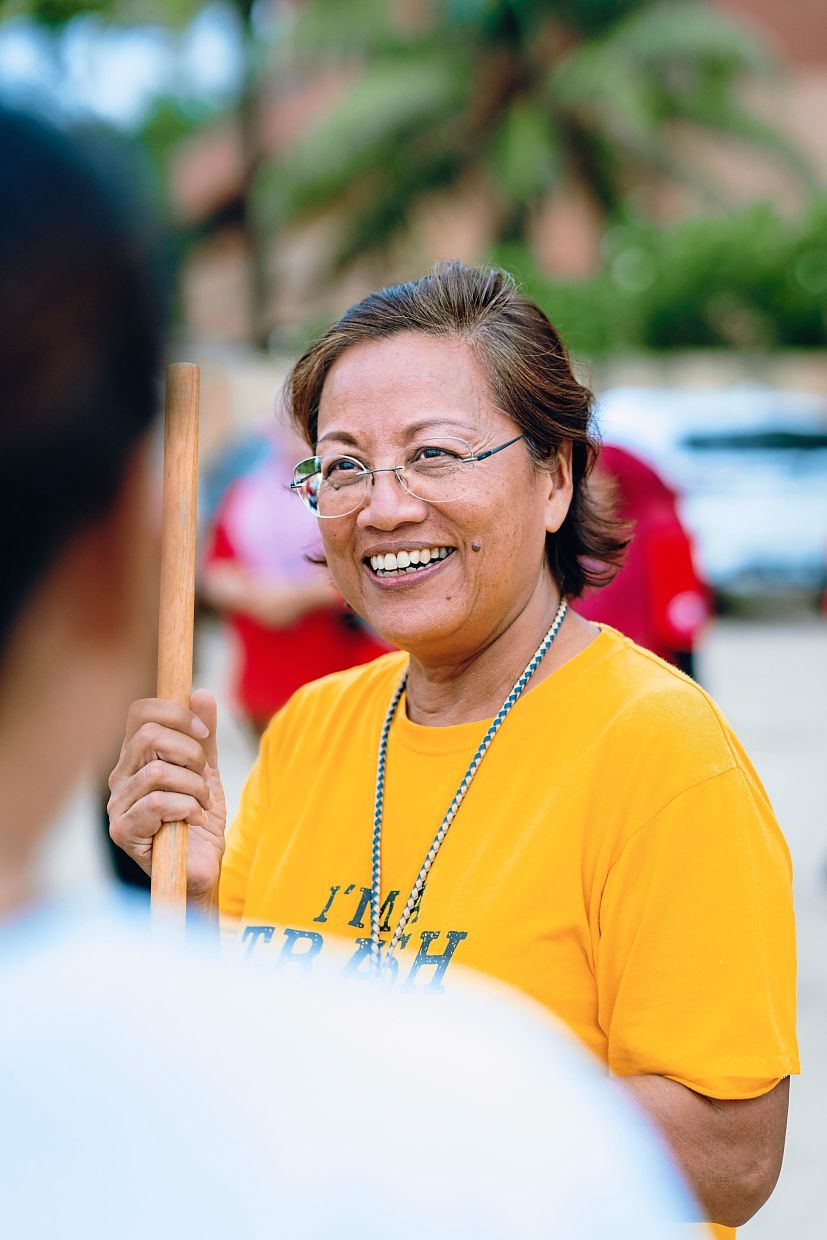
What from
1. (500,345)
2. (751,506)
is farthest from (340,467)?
(751,506)

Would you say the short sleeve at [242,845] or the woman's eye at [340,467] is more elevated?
the woman's eye at [340,467]

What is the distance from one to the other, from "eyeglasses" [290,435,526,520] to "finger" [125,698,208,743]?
0.46 metres

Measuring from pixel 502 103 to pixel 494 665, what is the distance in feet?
83.4

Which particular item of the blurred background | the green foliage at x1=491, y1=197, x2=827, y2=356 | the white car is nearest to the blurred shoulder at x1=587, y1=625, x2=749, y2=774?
the blurred background

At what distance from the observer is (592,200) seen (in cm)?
2589

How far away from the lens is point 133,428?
0.81m

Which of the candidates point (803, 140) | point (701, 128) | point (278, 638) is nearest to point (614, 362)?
point (701, 128)

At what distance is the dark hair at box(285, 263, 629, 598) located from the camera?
2.11 metres

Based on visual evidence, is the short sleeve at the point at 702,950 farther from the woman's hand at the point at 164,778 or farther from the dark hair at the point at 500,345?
the dark hair at the point at 500,345

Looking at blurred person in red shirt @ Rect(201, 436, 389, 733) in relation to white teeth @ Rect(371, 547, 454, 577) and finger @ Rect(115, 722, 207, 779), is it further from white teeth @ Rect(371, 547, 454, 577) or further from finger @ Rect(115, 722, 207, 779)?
finger @ Rect(115, 722, 207, 779)

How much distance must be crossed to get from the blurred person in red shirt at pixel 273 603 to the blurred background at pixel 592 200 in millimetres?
5745

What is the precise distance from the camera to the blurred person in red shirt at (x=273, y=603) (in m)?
5.06

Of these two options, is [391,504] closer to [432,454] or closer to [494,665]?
[432,454]

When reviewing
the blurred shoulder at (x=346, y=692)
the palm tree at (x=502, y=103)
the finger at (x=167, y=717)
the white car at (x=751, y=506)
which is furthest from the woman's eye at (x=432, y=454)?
the palm tree at (x=502, y=103)
